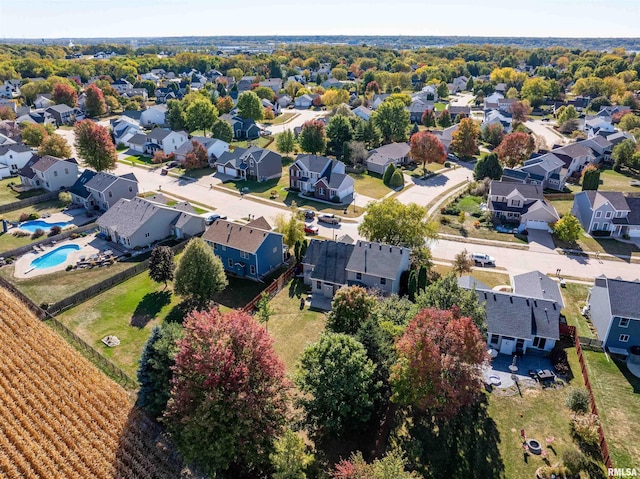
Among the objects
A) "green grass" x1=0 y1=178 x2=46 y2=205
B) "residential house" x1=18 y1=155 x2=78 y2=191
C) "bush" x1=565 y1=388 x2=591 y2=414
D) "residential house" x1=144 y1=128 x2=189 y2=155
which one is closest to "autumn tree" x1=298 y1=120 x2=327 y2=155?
"residential house" x1=144 y1=128 x2=189 y2=155

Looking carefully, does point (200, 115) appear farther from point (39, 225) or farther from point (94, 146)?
point (39, 225)

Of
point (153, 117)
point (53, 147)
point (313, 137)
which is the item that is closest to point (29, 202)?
point (53, 147)

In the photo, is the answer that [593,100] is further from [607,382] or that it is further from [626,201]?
[607,382]

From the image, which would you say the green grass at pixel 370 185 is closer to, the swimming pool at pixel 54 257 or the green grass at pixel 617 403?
the green grass at pixel 617 403

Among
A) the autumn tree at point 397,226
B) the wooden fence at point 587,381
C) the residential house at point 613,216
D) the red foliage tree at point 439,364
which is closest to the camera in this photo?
the red foliage tree at point 439,364

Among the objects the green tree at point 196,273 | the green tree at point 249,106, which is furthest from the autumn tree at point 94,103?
the green tree at point 196,273

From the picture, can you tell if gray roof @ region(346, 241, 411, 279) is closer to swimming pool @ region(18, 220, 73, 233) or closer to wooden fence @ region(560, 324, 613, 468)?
wooden fence @ region(560, 324, 613, 468)
